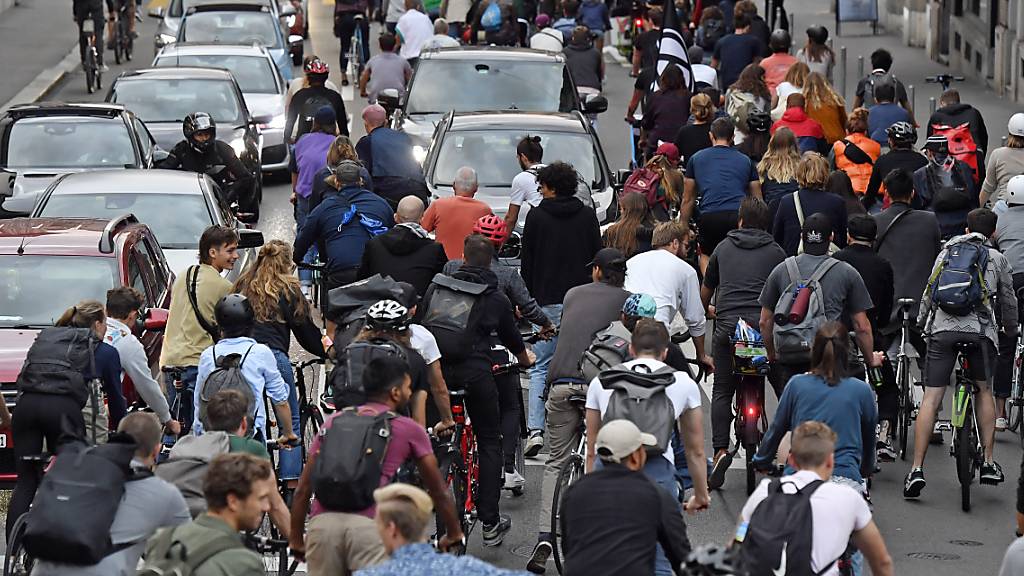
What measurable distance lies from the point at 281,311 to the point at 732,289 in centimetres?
302

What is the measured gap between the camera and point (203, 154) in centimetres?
1775

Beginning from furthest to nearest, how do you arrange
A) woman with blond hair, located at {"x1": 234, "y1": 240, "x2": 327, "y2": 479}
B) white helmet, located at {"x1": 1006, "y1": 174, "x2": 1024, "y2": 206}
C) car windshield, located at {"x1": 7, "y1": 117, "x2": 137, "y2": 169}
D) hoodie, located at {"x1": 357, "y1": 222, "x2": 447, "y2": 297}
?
car windshield, located at {"x1": 7, "y1": 117, "x2": 137, "y2": 169}
white helmet, located at {"x1": 1006, "y1": 174, "x2": 1024, "y2": 206}
hoodie, located at {"x1": 357, "y1": 222, "x2": 447, "y2": 297}
woman with blond hair, located at {"x1": 234, "y1": 240, "x2": 327, "y2": 479}

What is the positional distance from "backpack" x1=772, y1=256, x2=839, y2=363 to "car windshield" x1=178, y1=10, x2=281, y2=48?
63.5 ft

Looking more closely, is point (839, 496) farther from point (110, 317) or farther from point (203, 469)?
point (110, 317)

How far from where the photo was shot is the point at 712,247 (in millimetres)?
15961

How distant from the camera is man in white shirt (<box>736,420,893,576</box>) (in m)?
7.63

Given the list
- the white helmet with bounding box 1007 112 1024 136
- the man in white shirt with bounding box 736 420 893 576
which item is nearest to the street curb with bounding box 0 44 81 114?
the white helmet with bounding box 1007 112 1024 136

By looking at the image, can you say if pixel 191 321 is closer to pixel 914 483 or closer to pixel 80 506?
pixel 80 506

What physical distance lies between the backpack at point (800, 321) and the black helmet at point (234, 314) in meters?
3.21

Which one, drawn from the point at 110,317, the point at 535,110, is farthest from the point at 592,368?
the point at 535,110

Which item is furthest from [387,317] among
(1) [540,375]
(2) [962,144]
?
(2) [962,144]

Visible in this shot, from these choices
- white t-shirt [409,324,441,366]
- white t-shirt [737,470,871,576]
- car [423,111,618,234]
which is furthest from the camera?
car [423,111,618,234]

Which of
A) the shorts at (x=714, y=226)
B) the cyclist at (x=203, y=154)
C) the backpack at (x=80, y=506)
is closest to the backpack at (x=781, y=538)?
the backpack at (x=80, y=506)

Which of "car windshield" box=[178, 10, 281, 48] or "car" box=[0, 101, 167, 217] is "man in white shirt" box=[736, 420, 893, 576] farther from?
"car windshield" box=[178, 10, 281, 48]
